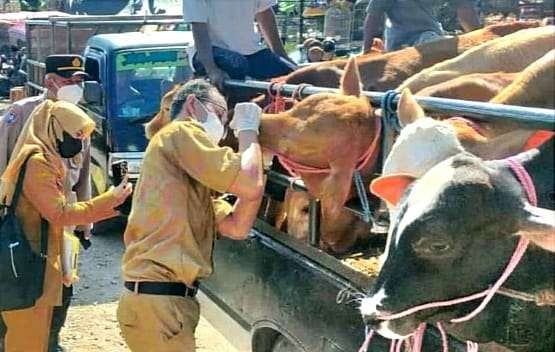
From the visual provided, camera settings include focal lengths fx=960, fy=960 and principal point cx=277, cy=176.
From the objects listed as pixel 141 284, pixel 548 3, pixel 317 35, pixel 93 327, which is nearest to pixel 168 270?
pixel 141 284

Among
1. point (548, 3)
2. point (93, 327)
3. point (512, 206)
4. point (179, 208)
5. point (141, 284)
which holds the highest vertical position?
point (548, 3)

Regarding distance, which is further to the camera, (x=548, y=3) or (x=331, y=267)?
(x=548, y=3)

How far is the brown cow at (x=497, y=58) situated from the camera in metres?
4.07

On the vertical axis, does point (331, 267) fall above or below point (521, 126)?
below

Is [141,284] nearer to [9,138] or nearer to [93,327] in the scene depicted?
[9,138]

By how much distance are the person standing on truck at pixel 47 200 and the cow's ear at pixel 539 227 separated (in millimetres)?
2972

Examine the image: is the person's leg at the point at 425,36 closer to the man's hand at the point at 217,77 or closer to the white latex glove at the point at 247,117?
the man's hand at the point at 217,77

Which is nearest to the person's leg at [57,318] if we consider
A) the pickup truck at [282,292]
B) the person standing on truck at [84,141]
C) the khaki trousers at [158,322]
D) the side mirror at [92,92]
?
the person standing on truck at [84,141]

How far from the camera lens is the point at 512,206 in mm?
2264

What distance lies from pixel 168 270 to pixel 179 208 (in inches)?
10.0

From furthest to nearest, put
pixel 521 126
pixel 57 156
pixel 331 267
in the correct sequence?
pixel 57 156 < pixel 331 267 < pixel 521 126

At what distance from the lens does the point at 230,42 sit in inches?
217

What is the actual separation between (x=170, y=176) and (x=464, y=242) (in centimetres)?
176

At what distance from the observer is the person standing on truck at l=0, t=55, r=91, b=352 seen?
543cm
